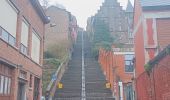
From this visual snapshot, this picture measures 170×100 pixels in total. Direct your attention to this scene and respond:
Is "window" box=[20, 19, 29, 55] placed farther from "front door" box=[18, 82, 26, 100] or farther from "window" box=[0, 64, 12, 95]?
"window" box=[0, 64, 12, 95]

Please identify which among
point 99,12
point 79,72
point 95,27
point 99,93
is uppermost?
point 99,12

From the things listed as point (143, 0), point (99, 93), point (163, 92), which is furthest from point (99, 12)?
point (163, 92)

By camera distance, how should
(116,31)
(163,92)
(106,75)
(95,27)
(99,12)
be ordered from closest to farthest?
(163,92) < (106,75) < (95,27) < (116,31) < (99,12)

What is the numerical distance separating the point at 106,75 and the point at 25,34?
39.5 ft

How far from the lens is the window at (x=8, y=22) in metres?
13.9

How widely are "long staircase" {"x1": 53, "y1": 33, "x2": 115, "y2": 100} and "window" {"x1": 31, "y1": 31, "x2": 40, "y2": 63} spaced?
3.37m

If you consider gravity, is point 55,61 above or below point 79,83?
above

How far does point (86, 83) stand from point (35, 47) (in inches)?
253

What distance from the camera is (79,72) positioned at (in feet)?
98.2

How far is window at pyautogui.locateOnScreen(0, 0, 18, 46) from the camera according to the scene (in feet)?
45.5

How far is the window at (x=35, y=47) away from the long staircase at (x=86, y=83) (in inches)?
133

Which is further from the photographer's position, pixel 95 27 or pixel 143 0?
pixel 95 27

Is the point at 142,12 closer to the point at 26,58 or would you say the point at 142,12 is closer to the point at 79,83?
the point at 26,58

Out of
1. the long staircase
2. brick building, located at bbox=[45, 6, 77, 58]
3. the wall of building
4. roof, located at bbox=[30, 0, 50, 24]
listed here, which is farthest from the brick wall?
brick building, located at bbox=[45, 6, 77, 58]
